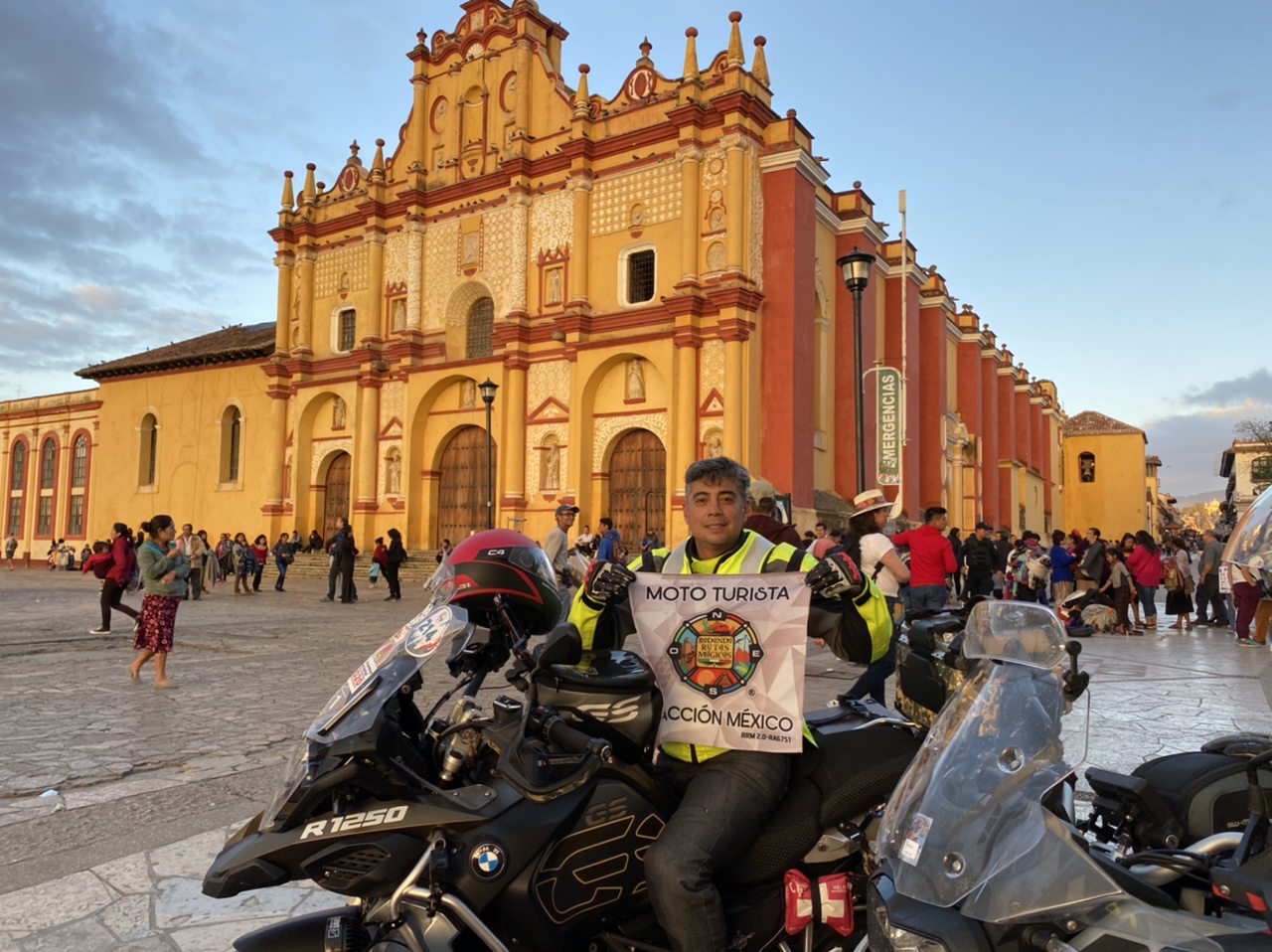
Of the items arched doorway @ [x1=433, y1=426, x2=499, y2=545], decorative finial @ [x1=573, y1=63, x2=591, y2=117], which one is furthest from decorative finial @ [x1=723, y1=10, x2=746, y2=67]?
arched doorway @ [x1=433, y1=426, x2=499, y2=545]

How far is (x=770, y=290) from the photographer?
69.2ft

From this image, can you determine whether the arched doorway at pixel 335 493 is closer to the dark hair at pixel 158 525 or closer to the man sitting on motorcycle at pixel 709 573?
the dark hair at pixel 158 525

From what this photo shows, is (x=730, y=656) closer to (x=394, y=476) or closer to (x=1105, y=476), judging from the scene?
(x=394, y=476)

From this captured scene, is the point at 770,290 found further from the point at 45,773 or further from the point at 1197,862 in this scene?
the point at 1197,862

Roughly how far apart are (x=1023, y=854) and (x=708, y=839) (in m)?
0.72

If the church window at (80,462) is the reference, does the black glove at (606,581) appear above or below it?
below

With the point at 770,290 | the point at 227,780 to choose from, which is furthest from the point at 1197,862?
the point at 770,290

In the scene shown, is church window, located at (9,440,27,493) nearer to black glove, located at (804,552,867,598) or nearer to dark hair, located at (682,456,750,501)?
dark hair, located at (682,456,750,501)

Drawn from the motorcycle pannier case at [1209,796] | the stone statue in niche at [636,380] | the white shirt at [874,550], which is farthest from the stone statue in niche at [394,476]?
the motorcycle pannier case at [1209,796]

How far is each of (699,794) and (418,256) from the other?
2652 cm

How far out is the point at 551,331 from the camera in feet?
77.3

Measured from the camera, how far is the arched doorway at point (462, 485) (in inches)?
1004

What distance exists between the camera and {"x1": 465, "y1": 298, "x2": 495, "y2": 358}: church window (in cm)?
2611

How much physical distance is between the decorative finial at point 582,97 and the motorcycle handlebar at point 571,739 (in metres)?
23.4
